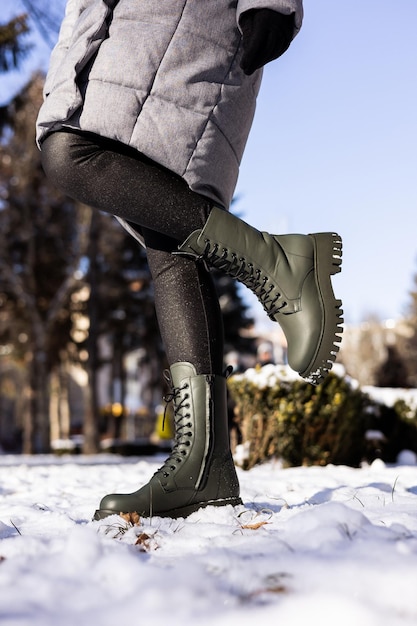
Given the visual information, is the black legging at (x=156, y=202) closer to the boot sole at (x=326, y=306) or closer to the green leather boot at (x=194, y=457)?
the green leather boot at (x=194, y=457)

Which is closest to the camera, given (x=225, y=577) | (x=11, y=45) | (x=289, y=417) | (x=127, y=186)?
(x=225, y=577)

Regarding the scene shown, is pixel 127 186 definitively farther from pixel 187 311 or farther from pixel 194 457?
pixel 194 457

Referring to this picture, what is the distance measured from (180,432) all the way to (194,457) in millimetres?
86

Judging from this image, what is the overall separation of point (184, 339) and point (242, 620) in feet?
3.80

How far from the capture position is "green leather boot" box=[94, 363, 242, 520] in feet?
6.09

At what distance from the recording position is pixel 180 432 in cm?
194

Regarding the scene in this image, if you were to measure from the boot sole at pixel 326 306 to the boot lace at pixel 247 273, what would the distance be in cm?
12

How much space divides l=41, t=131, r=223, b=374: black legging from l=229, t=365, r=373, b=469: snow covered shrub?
345 cm

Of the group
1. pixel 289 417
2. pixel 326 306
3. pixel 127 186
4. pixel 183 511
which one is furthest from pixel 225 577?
pixel 289 417

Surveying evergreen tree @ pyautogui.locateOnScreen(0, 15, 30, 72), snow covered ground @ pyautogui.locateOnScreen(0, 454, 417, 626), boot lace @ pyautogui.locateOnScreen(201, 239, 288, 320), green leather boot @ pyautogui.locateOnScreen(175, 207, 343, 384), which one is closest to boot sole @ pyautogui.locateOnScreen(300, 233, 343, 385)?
green leather boot @ pyautogui.locateOnScreen(175, 207, 343, 384)

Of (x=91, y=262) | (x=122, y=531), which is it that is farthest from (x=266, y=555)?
(x=91, y=262)

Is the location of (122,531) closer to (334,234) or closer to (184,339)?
(184,339)

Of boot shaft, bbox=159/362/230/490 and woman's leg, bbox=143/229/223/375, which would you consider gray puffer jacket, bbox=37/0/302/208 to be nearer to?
woman's leg, bbox=143/229/223/375

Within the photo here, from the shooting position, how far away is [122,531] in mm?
1551
